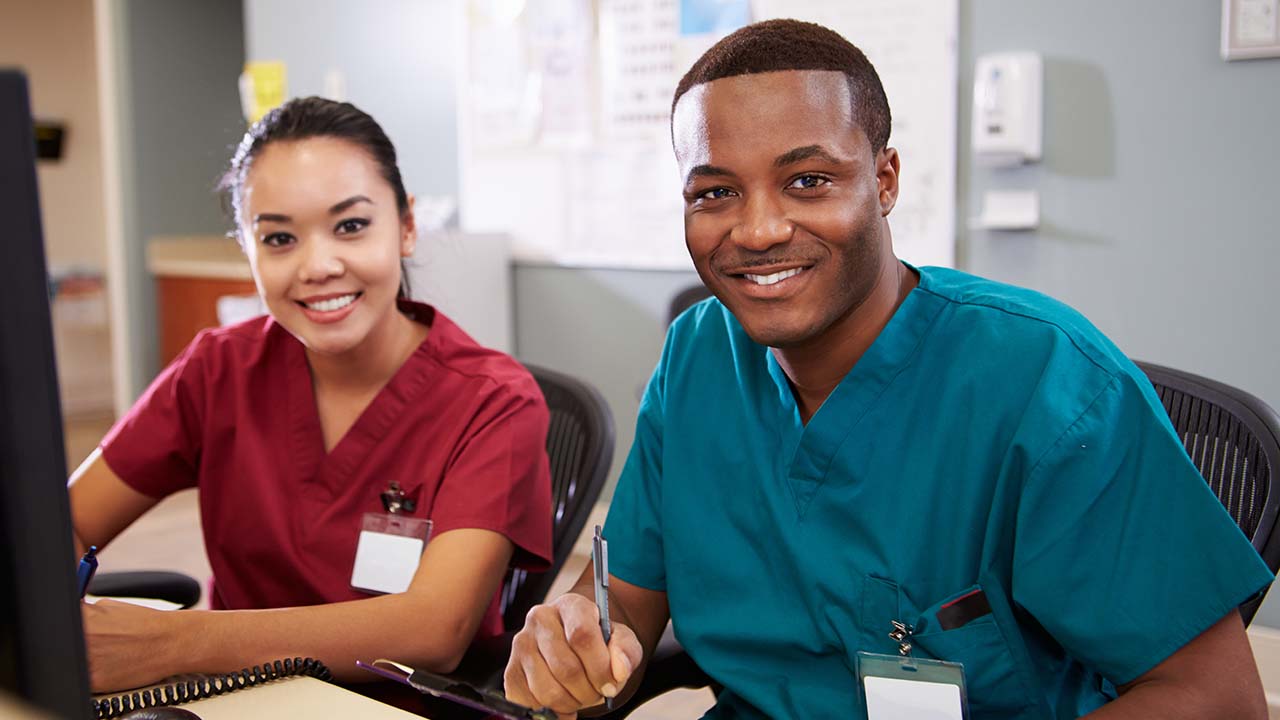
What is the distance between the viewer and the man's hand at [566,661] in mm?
934

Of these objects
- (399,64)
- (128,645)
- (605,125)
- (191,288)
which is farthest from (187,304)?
(128,645)

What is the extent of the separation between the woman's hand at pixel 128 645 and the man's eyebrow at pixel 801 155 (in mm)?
704

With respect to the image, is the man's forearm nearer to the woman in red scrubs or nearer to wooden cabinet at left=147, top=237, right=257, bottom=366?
the woman in red scrubs

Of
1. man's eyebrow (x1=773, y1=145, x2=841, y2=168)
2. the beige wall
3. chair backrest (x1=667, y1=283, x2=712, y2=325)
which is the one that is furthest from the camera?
the beige wall

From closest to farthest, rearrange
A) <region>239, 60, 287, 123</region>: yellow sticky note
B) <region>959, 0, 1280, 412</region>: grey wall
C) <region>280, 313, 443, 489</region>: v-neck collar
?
<region>280, 313, 443, 489</region>: v-neck collar, <region>959, 0, 1280, 412</region>: grey wall, <region>239, 60, 287, 123</region>: yellow sticky note

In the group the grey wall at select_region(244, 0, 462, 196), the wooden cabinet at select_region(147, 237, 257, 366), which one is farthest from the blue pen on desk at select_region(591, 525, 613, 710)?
the wooden cabinet at select_region(147, 237, 257, 366)

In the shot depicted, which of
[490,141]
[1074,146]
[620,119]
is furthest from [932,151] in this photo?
[490,141]

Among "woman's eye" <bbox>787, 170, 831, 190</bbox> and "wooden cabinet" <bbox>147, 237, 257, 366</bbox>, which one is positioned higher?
"woman's eye" <bbox>787, 170, 831, 190</bbox>

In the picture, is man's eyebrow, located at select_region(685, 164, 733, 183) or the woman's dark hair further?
the woman's dark hair

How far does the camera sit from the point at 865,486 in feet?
3.43

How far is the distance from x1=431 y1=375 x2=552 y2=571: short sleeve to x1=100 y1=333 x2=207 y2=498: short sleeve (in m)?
0.39

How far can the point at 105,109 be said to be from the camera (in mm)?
5082

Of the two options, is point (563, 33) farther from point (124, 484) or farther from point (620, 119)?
point (124, 484)

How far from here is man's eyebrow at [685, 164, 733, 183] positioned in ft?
3.47
